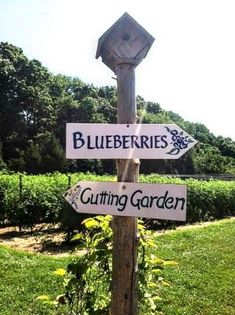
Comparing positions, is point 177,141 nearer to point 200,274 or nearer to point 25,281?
point 25,281

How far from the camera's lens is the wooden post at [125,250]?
10.3 feet

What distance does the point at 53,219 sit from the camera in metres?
12.3

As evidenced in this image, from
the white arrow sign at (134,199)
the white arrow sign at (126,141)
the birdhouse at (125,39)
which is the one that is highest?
the birdhouse at (125,39)

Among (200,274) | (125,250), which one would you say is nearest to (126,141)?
(125,250)

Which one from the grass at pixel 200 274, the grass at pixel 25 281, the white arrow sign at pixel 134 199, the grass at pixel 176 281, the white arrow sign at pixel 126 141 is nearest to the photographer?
the white arrow sign at pixel 134 199

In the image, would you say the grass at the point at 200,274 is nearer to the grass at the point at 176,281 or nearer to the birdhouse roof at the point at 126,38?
the grass at the point at 176,281

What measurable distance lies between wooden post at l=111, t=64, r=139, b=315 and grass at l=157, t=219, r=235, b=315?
4.34 feet

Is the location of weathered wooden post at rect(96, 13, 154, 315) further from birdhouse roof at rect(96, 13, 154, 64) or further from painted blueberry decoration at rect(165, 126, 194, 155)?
painted blueberry decoration at rect(165, 126, 194, 155)

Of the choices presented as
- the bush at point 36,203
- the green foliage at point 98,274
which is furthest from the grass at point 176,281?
the bush at point 36,203

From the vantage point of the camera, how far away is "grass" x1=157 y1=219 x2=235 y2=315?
5.78 metres

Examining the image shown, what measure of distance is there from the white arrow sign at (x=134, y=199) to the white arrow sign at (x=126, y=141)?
0.20 metres

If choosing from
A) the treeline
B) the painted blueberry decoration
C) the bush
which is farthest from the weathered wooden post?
the treeline

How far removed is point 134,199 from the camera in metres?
3.07

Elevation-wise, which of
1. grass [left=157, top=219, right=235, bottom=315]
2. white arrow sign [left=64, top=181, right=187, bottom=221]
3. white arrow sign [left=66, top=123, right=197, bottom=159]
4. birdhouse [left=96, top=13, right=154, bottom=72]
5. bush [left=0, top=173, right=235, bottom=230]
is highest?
birdhouse [left=96, top=13, right=154, bottom=72]
